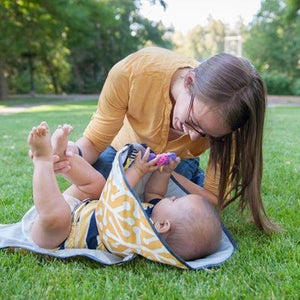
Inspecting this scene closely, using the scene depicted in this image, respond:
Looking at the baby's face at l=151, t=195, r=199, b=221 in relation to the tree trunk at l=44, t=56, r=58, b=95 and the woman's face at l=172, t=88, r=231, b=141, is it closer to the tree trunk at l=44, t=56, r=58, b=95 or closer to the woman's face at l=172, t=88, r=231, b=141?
the woman's face at l=172, t=88, r=231, b=141

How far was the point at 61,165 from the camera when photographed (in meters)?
1.82

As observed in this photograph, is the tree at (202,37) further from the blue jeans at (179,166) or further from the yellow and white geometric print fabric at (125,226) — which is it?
the yellow and white geometric print fabric at (125,226)

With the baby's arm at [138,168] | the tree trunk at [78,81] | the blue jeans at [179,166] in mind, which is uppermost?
the baby's arm at [138,168]

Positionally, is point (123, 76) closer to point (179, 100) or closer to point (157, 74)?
point (157, 74)

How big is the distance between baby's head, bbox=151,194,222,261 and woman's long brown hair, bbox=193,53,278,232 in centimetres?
25

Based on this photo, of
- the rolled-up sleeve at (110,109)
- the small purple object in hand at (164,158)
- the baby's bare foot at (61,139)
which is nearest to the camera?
the baby's bare foot at (61,139)

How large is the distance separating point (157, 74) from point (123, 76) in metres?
0.18

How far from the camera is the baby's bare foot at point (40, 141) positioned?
1550 millimetres

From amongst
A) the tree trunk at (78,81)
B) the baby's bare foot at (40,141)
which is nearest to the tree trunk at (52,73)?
the tree trunk at (78,81)

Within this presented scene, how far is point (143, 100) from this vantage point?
203 cm

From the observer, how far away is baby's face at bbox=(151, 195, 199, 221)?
5.47 ft

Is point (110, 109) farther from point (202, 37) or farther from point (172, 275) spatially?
point (202, 37)

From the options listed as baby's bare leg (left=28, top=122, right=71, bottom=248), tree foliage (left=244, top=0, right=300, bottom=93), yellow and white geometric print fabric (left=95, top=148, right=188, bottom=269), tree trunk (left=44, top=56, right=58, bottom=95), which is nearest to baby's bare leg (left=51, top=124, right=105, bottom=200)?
baby's bare leg (left=28, top=122, right=71, bottom=248)

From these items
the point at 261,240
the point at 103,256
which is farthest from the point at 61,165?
the point at 261,240
